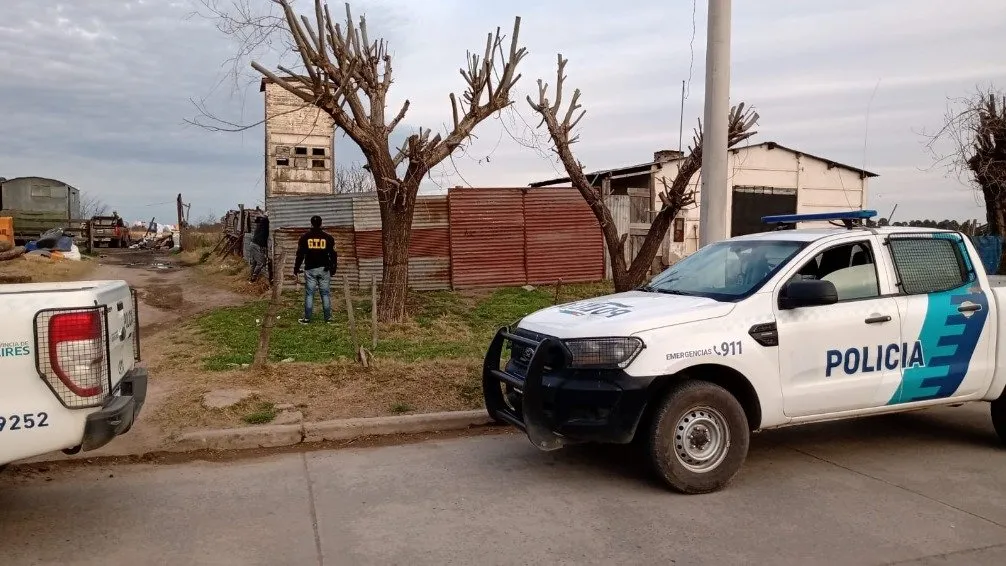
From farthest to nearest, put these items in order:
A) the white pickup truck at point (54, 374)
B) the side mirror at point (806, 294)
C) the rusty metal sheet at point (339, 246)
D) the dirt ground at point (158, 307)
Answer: the rusty metal sheet at point (339, 246)
the dirt ground at point (158, 307)
the side mirror at point (806, 294)
the white pickup truck at point (54, 374)

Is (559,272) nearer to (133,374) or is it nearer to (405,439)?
(405,439)

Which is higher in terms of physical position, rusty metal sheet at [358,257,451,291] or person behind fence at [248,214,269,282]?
person behind fence at [248,214,269,282]

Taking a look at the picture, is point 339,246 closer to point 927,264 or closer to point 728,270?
point 728,270

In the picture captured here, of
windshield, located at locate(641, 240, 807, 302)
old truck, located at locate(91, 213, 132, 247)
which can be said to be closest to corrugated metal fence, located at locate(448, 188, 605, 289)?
windshield, located at locate(641, 240, 807, 302)

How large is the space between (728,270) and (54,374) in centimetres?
453

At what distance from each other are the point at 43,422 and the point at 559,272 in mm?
15337

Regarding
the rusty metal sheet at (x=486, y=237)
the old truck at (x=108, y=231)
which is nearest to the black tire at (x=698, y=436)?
the rusty metal sheet at (x=486, y=237)

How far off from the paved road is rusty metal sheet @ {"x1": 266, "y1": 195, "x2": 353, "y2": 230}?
38.3 feet

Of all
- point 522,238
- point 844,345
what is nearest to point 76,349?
point 844,345

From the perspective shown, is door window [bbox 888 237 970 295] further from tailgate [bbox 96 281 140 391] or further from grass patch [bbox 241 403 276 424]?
tailgate [bbox 96 281 140 391]

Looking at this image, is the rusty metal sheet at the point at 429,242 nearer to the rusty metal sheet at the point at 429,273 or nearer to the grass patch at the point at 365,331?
the rusty metal sheet at the point at 429,273

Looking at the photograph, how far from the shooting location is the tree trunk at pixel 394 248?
1168cm

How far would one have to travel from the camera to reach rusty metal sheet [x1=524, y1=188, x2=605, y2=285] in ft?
60.6

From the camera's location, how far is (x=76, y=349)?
398cm
